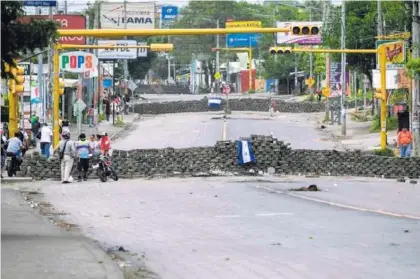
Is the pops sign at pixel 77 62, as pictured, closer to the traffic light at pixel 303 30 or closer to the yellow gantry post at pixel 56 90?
the yellow gantry post at pixel 56 90

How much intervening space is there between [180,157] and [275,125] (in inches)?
1373

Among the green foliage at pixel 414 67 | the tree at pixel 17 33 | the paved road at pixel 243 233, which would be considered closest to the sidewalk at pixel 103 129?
the green foliage at pixel 414 67

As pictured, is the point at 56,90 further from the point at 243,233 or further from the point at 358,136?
the point at 358,136

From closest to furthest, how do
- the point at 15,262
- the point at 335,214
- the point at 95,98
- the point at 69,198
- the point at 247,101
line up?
1. the point at 15,262
2. the point at 335,214
3. the point at 69,198
4. the point at 95,98
5. the point at 247,101

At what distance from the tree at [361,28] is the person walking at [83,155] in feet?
Answer: 104

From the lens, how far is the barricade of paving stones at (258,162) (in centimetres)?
4081

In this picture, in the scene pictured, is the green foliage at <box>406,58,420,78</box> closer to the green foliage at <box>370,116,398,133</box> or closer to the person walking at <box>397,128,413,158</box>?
the person walking at <box>397,128,413,158</box>

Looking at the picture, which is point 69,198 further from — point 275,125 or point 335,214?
point 275,125

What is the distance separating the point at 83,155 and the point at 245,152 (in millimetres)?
6674

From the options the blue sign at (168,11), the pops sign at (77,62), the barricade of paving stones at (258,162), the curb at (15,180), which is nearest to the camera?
the curb at (15,180)

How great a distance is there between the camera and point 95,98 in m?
70.6

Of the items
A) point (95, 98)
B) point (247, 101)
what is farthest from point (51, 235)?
point (247, 101)

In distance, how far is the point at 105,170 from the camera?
126 feet

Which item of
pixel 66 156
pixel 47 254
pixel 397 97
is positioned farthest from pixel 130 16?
pixel 47 254
